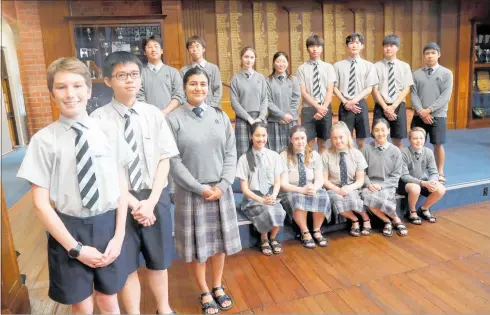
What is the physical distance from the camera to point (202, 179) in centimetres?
200

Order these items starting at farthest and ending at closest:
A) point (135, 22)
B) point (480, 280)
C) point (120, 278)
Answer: point (135, 22) → point (480, 280) → point (120, 278)

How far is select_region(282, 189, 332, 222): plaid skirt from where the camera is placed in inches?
111

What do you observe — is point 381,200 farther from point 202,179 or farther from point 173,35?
point 173,35

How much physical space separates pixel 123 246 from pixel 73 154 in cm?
44

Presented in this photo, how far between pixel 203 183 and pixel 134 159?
1.49 feet

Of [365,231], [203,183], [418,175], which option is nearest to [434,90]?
[418,175]

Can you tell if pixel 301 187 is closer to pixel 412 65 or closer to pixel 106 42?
pixel 106 42

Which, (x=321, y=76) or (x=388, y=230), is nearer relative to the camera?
(x=388, y=230)

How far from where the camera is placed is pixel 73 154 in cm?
138

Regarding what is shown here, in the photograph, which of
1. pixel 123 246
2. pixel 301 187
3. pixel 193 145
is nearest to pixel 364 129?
pixel 301 187

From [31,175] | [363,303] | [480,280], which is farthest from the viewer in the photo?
[480,280]

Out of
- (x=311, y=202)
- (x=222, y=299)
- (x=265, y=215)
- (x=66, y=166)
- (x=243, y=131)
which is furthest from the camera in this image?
(x=243, y=131)

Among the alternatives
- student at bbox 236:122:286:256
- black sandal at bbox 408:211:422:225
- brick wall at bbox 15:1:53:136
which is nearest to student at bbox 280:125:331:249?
student at bbox 236:122:286:256

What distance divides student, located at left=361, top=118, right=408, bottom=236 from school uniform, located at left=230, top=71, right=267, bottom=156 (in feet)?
3.06
